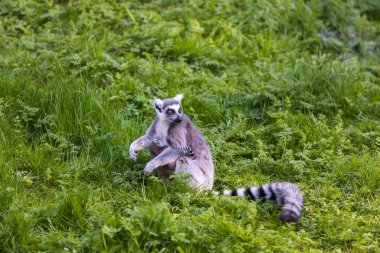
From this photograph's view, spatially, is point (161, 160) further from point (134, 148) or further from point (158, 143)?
point (134, 148)

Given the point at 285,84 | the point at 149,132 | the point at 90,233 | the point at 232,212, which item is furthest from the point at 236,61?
the point at 90,233

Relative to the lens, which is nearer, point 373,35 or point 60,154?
point 60,154

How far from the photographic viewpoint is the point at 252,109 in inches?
291

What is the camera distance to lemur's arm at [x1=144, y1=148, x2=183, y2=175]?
18.2 feet

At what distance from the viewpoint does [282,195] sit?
210 inches

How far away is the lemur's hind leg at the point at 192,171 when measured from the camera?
550 cm

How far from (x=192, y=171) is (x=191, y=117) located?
1629 millimetres

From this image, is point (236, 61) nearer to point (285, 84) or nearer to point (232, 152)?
point (285, 84)

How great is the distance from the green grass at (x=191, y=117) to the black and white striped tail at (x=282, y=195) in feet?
0.37

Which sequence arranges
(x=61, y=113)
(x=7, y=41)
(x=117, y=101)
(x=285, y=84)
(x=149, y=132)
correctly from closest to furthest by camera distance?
(x=149, y=132)
(x=61, y=113)
(x=117, y=101)
(x=285, y=84)
(x=7, y=41)

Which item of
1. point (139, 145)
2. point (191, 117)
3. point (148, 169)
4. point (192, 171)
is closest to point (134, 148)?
point (139, 145)

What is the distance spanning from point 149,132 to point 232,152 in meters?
0.98

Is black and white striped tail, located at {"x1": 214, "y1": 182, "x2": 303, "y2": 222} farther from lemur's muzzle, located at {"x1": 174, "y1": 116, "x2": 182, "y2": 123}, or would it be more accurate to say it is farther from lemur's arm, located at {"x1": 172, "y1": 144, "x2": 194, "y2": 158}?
lemur's muzzle, located at {"x1": 174, "y1": 116, "x2": 182, "y2": 123}

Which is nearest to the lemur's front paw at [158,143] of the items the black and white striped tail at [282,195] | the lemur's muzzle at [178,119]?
the lemur's muzzle at [178,119]
